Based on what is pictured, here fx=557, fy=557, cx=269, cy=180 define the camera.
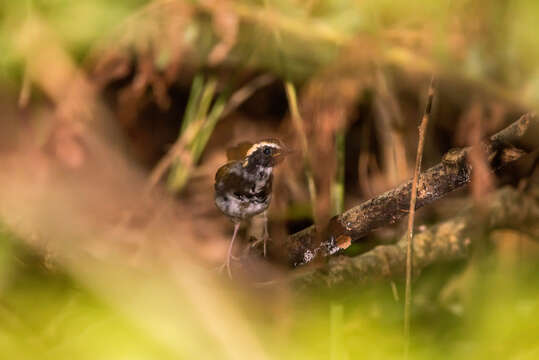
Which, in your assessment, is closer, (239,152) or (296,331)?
(296,331)

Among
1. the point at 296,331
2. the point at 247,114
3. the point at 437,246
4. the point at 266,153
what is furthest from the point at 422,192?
the point at 247,114

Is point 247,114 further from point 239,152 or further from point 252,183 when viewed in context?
point 252,183

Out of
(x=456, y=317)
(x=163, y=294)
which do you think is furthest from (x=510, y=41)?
(x=163, y=294)

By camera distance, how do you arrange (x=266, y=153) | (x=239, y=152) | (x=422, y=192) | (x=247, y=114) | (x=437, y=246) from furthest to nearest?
(x=247, y=114), (x=437, y=246), (x=239, y=152), (x=266, y=153), (x=422, y=192)

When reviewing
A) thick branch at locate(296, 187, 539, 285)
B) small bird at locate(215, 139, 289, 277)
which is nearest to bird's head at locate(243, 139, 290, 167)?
small bird at locate(215, 139, 289, 277)

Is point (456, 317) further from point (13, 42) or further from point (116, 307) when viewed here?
point (13, 42)

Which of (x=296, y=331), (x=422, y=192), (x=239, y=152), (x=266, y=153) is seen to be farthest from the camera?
(x=239, y=152)

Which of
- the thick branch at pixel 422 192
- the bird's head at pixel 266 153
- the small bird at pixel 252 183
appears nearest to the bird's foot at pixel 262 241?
the small bird at pixel 252 183

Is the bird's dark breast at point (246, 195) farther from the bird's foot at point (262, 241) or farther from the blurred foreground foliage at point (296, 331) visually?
the blurred foreground foliage at point (296, 331)
